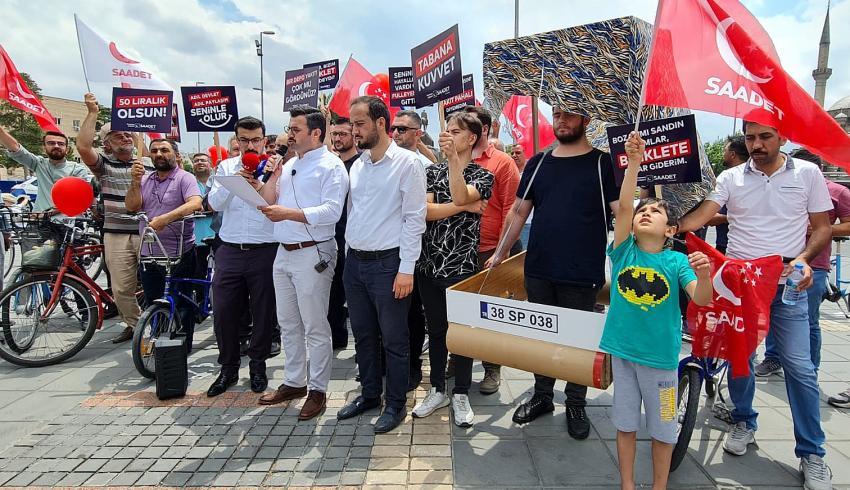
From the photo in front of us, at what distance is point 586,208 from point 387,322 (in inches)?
60.2

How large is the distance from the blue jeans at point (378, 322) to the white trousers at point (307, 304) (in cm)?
21

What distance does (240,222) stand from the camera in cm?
393

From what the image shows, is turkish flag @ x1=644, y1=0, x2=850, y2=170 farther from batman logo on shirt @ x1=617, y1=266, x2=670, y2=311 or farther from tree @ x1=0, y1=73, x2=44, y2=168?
tree @ x1=0, y1=73, x2=44, y2=168

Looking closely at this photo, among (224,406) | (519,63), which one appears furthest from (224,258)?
(519,63)

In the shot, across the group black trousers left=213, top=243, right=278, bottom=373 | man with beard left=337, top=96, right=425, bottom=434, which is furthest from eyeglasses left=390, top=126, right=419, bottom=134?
black trousers left=213, top=243, right=278, bottom=373

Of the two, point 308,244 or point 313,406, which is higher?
point 308,244

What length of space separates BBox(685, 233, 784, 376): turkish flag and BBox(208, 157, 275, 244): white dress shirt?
3010mm

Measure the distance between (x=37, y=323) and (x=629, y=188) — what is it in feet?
17.4

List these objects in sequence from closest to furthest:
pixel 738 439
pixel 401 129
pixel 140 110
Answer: pixel 738 439
pixel 401 129
pixel 140 110

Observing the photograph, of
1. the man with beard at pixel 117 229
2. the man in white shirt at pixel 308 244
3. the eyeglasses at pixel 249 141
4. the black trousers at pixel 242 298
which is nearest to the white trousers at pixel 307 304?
the man in white shirt at pixel 308 244

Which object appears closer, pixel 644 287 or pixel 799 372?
pixel 644 287

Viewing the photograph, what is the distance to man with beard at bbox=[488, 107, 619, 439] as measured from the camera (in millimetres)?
3146

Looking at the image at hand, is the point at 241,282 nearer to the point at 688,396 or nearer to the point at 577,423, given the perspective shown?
the point at 577,423

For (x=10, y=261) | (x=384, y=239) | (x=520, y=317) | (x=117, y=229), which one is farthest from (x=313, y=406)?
(x=10, y=261)
